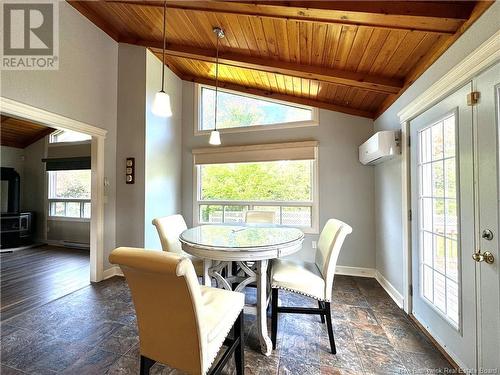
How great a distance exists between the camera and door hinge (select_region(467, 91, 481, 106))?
1381 millimetres

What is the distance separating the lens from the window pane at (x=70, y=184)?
5285 mm

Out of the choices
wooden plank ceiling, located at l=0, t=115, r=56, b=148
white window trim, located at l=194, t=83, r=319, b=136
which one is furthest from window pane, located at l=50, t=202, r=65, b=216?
white window trim, located at l=194, t=83, r=319, b=136

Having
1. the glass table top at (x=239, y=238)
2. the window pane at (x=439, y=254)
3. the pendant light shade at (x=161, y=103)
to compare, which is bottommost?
the window pane at (x=439, y=254)

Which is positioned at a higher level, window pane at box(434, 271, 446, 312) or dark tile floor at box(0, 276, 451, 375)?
window pane at box(434, 271, 446, 312)

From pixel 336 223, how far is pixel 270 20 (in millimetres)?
1995

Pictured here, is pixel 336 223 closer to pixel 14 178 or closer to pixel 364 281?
pixel 364 281

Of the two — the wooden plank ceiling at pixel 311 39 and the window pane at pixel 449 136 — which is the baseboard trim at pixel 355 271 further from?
the wooden plank ceiling at pixel 311 39

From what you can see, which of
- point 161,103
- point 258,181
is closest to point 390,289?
point 258,181

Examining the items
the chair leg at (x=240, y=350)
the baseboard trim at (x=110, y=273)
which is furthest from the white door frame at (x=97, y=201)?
the chair leg at (x=240, y=350)

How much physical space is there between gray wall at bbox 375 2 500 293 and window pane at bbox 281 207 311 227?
Result: 990 millimetres

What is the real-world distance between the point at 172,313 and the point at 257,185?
9.43 ft

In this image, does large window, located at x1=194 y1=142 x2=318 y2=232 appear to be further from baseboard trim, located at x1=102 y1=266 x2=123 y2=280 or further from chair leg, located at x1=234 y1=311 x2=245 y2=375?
chair leg, located at x1=234 y1=311 x2=245 y2=375

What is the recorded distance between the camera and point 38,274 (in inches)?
134

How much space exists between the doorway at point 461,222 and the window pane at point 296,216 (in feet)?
5.29
